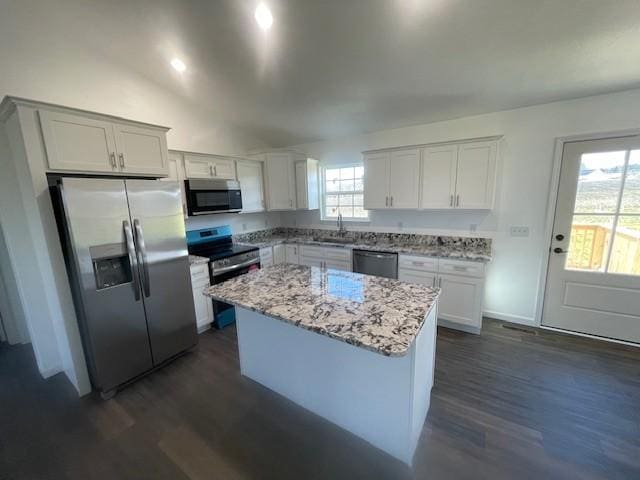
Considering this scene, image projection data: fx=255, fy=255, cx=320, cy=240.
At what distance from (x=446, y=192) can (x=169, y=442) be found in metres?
3.43

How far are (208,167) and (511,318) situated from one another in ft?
13.9

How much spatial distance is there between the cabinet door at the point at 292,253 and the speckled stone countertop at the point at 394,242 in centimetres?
10

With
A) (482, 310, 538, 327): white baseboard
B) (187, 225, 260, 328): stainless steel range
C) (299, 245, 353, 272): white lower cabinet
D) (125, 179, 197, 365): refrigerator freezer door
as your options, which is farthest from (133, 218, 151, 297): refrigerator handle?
(482, 310, 538, 327): white baseboard

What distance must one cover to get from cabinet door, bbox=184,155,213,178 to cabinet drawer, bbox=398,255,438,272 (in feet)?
8.77

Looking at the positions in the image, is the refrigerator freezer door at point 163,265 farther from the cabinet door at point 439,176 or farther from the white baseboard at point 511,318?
the white baseboard at point 511,318

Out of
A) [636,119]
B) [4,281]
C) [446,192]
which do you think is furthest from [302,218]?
[636,119]

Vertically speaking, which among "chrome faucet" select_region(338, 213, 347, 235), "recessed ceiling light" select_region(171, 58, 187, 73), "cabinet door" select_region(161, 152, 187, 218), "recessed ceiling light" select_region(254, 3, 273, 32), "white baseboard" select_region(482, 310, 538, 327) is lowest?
"white baseboard" select_region(482, 310, 538, 327)

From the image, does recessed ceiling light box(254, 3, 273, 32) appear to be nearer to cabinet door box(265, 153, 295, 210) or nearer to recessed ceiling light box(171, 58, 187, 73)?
recessed ceiling light box(171, 58, 187, 73)

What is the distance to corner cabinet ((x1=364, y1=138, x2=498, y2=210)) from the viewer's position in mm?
2820

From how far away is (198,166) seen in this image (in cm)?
315

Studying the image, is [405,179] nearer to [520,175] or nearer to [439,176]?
[439,176]

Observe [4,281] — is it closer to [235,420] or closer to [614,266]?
[235,420]

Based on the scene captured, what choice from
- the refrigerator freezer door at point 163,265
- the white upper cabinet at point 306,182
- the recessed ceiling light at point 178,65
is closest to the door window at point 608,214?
the white upper cabinet at point 306,182

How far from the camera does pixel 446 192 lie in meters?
3.04
